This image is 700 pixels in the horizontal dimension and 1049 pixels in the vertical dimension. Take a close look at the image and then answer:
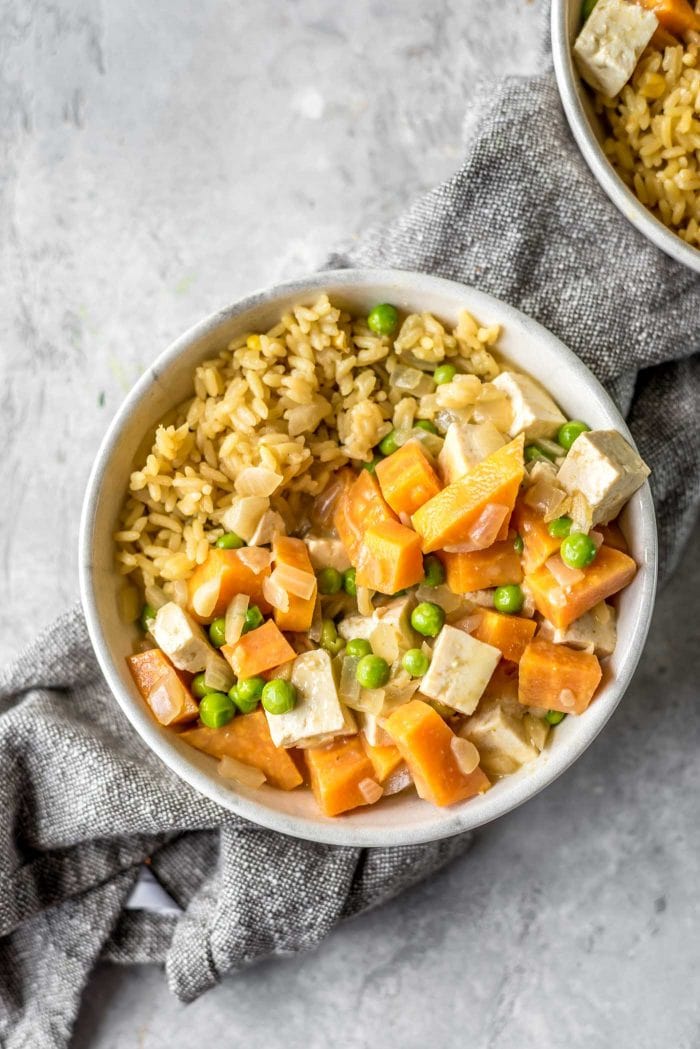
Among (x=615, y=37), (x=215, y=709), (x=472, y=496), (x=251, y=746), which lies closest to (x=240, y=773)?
(x=251, y=746)

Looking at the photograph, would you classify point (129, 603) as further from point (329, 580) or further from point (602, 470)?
point (602, 470)

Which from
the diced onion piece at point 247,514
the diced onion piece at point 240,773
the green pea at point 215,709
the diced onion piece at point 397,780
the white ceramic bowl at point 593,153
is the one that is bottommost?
the diced onion piece at point 397,780

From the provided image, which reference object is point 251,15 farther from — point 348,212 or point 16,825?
point 16,825

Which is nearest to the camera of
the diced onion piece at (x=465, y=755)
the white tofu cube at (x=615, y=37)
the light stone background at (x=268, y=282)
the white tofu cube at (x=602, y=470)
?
the white tofu cube at (x=602, y=470)

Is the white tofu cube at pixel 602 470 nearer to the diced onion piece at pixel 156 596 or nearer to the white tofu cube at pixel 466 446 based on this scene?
the white tofu cube at pixel 466 446

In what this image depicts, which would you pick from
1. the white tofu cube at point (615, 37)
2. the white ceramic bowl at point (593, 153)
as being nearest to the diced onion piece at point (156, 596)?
the white ceramic bowl at point (593, 153)
